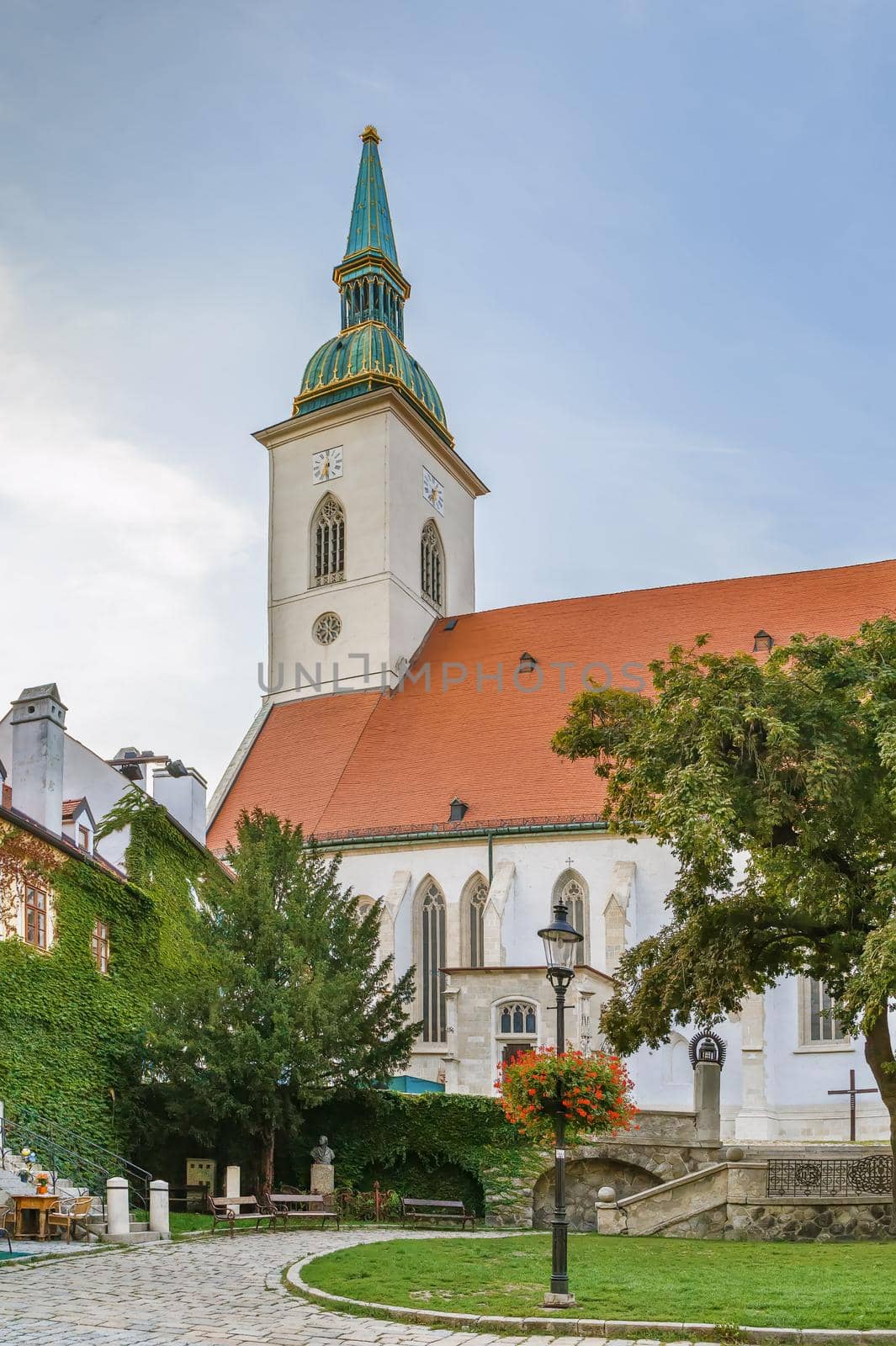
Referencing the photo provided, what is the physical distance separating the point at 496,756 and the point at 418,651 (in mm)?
7392

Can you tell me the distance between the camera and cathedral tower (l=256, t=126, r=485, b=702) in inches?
1700

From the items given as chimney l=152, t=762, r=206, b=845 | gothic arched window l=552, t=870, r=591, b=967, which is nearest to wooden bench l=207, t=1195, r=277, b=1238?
chimney l=152, t=762, r=206, b=845

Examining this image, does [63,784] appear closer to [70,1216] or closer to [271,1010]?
[271,1010]

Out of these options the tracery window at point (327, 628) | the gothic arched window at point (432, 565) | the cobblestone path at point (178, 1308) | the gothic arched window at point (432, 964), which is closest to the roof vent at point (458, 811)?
the gothic arched window at point (432, 964)

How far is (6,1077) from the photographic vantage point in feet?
68.9

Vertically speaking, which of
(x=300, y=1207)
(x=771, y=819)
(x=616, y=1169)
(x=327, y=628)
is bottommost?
(x=300, y=1207)

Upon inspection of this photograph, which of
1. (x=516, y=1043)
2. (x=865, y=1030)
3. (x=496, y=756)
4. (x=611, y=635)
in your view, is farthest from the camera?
(x=611, y=635)

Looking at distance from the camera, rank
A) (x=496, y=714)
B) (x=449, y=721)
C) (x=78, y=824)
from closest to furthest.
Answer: (x=78, y=824), (x=496, y=714), (x=449, y=721)

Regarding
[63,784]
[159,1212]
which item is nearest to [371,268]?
[63,784]

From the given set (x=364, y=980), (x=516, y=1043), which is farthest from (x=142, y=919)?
(x=516, y=1043)

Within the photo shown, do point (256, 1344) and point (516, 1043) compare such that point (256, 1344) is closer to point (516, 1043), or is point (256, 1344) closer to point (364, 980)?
point (364, 980)

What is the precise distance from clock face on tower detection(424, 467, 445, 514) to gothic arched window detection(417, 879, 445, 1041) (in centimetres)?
1575

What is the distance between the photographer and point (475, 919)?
34969mm

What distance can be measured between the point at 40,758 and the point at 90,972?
3625 millimetres
